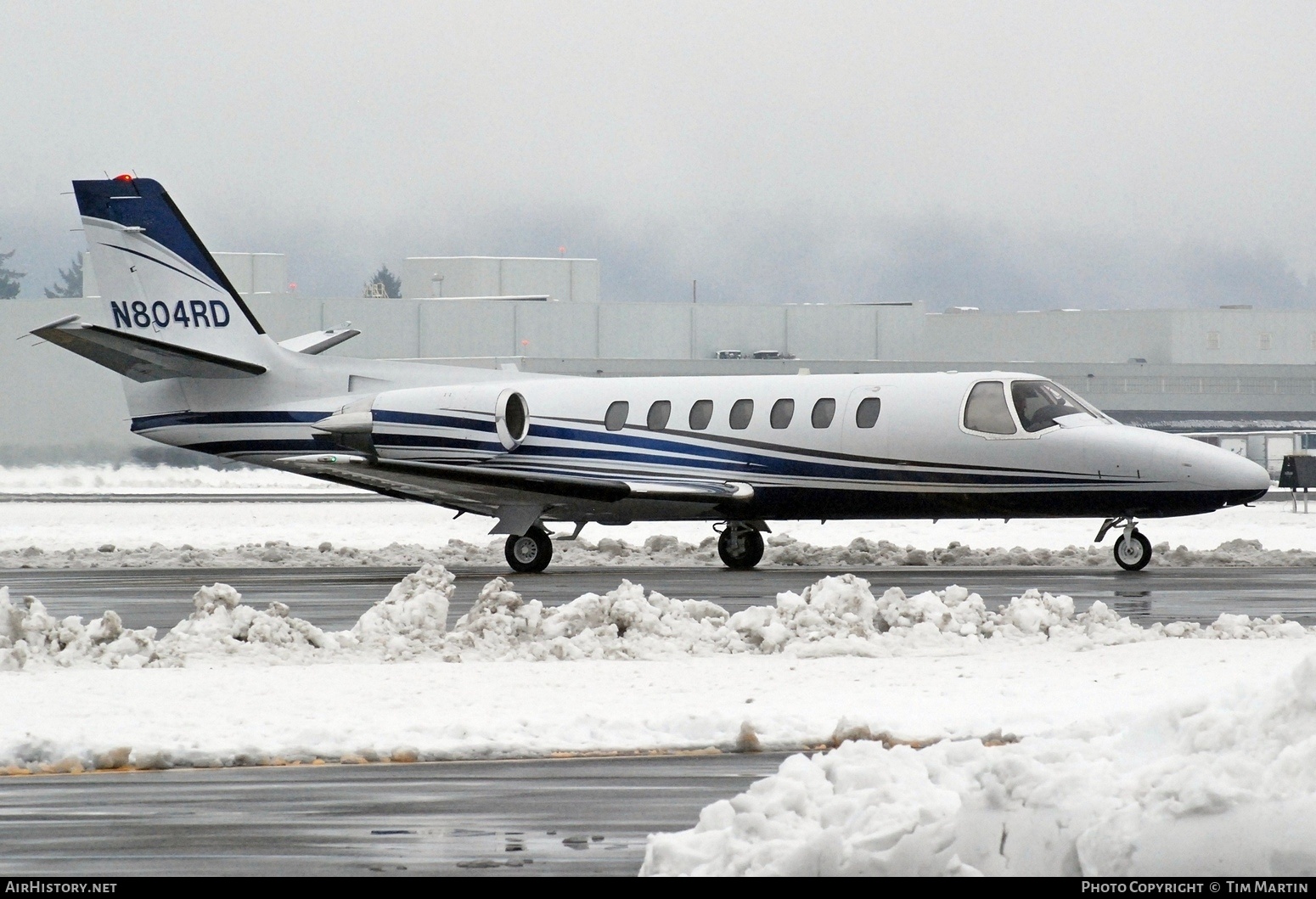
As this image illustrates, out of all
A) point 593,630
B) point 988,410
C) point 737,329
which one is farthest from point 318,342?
point 737,329

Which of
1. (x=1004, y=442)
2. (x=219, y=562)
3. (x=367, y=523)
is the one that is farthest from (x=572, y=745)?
(x=367, y=523)

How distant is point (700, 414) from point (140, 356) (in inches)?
315

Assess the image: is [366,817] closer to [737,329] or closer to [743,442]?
[743,442]

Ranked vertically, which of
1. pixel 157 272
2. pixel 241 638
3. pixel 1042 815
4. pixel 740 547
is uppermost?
pixel 157 272

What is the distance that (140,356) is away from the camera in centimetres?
2600

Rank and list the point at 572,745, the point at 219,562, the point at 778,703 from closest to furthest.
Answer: the point at 572,745 → the point at 778,703 → the point at 219,562

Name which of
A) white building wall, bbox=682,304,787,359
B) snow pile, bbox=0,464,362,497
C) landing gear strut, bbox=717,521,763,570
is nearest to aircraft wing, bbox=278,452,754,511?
landing gear strut, bbox=717,521,763,570

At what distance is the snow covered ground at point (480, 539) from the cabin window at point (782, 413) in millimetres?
2310

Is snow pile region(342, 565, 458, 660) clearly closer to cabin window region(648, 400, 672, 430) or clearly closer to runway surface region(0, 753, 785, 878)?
runway surface region(0, 753, 785, 878)

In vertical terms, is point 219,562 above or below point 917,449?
below

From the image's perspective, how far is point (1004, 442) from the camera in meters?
22.8

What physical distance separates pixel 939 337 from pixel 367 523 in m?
50.5

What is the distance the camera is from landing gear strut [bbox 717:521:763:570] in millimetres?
24750

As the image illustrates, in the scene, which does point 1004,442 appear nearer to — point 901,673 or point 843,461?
point 843,461
